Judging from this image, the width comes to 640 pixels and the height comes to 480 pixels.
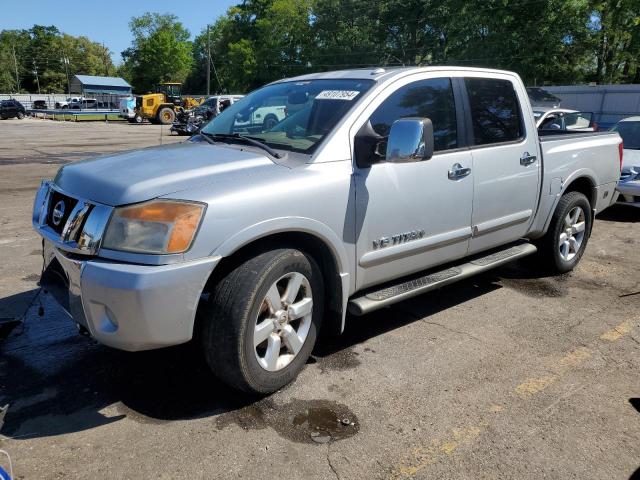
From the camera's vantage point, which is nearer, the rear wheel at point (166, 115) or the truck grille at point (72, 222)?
the truck grille at point (72, 222)

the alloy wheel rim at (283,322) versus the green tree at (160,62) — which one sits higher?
the green tree at (160,62)

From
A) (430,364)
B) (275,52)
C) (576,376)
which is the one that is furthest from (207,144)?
(275,52)

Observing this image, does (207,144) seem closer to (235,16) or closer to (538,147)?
(538,147)

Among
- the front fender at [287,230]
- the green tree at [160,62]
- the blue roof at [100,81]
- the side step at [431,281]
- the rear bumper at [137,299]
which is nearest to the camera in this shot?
the rear bumper at [137,299]

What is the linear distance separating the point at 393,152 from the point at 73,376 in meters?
2.38

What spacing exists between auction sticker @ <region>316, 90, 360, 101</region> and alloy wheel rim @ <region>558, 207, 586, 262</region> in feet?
9.22

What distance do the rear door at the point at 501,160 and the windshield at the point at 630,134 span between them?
5.55 meters

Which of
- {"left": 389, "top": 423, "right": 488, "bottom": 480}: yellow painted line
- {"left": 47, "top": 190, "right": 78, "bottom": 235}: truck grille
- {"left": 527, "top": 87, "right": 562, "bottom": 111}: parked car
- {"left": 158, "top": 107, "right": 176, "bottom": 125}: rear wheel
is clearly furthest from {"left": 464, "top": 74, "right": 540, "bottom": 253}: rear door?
{"left": 158, "top": 107, "right": 176, "bottom": 125}: rear wheel

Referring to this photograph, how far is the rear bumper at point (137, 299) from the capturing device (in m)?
2.51

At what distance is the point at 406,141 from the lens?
317 cm

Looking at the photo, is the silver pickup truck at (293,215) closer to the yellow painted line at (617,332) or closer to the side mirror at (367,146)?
the side mirror at (367,146)

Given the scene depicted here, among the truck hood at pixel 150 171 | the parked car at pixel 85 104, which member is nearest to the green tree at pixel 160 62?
the parked car at pixel 85 104

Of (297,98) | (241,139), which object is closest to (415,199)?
(297,98)

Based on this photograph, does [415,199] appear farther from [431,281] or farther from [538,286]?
[538,286]
